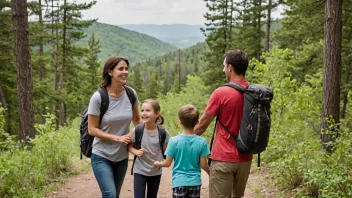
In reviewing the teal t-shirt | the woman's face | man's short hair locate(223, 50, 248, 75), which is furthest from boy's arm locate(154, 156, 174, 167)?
man's short hair locate(223, 50, 248, 75)

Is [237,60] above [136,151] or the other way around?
above

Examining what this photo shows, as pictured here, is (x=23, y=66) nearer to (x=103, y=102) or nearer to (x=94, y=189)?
→ (x=94, y=189)

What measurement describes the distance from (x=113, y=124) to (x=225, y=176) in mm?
1235

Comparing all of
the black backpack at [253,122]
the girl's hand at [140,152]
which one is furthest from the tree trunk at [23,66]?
the black backpack at [253,122]

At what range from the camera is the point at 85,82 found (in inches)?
1492

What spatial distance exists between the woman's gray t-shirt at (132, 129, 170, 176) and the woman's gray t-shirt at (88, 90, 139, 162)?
16 cm

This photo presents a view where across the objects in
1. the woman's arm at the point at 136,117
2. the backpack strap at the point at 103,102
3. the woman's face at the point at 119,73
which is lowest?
the woman's arm at the point at 136,117

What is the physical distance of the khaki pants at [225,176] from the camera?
128 inches

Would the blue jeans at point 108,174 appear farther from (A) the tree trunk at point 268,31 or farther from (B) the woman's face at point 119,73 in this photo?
(A) the tree trunk at point 268,31

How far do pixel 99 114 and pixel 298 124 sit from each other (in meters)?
A: 5.76

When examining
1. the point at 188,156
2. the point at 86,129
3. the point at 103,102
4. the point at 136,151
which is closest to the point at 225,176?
the point at 188,156

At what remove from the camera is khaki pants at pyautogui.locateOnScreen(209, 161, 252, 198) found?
3.26 m

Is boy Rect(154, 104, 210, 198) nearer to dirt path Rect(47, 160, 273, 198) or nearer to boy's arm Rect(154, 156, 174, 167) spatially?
boy's arm Rect(154, 156, 174, 167)

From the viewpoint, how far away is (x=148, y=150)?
145 inches
